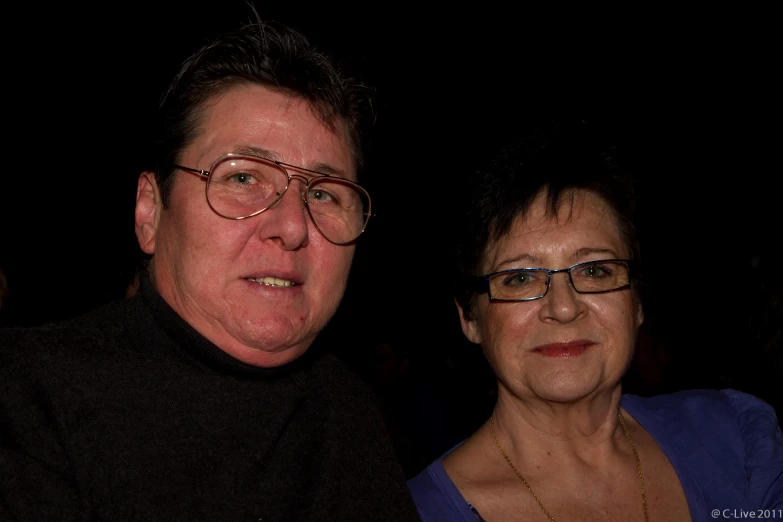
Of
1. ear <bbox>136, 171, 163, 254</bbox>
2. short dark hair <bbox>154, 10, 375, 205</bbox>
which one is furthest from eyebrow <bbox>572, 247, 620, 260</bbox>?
ear <bbox>136, 171, 163, 254</bbox>

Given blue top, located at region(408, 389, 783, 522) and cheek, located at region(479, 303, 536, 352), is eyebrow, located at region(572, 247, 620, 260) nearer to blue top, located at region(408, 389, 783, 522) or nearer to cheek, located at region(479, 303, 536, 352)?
cheek, located at region(479, 303, 536, 352)

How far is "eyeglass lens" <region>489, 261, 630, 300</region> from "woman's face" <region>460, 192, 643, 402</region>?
0.08 feet

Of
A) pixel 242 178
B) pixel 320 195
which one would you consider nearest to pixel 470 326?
pixel 320 195

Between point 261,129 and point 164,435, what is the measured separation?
86cm

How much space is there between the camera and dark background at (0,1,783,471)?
13.3ft

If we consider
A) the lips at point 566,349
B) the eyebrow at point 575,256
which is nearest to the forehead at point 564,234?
the eyebrow at point 575,256

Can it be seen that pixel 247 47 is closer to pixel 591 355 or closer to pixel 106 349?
pixel 106 349

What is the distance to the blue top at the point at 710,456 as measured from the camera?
1954mm

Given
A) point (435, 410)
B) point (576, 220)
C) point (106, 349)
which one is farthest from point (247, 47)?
point (435, 410)

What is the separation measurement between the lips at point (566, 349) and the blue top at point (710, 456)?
57 centimetres

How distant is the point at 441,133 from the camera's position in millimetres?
7758

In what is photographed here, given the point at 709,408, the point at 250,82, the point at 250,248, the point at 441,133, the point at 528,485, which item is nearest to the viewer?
the point at 250,248

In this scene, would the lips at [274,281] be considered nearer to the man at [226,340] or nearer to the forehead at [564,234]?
the man at [226,340]

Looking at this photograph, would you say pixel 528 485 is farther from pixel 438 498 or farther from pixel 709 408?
pixel 709 408
